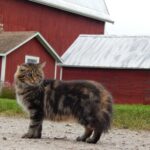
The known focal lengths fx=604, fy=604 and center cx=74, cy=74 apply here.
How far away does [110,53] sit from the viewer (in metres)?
35.1

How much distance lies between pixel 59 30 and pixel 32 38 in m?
8.93

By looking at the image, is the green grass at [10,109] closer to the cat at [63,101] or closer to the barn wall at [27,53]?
the cat at [63,101]

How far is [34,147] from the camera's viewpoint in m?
9.98

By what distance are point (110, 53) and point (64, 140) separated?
77.7 ft

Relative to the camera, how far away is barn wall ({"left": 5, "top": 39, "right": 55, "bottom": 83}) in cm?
3150

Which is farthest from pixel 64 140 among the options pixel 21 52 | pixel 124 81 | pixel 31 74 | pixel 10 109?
pixel 124 81

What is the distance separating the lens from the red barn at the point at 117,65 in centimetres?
3319

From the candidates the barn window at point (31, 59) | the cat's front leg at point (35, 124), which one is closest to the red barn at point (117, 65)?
the barn window at point (31, 59)

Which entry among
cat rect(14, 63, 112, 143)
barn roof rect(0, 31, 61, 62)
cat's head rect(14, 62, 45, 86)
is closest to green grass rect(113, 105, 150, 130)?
cat rect(14, 63, 112, 143)

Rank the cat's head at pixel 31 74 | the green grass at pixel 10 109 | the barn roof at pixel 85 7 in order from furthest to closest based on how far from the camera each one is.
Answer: the barn roof at pixel 85 7, the green grass at pixel 10 109, the cat's head at pixel 31 74

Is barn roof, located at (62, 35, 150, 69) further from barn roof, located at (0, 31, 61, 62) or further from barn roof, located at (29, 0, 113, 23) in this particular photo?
barn roof, located at (29, 0, 113, 23)

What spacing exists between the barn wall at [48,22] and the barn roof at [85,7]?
57 cm

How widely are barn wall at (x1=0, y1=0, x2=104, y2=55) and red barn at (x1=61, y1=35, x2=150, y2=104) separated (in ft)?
11.6

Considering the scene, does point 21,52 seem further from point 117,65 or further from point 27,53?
point 117,65
